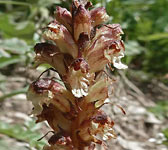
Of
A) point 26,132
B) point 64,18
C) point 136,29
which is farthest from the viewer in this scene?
point 136,29

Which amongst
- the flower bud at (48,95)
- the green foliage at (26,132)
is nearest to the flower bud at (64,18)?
the flower bud at (48,95)

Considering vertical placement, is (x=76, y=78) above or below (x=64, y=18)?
below

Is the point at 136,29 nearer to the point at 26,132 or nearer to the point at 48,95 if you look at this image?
the point at 26,132

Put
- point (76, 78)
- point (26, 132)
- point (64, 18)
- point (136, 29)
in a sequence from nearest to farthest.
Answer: point (76, 78) < point (64, 18) < point (26, 132) < point (136, 29)

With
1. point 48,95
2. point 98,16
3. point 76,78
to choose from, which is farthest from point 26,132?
point 98,16

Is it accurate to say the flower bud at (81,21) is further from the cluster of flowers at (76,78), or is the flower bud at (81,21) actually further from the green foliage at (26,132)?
the green foliage at (26,132)

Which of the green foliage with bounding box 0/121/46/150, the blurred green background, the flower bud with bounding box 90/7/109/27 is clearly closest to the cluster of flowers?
the flower bud with bounding box 90/7/109/27

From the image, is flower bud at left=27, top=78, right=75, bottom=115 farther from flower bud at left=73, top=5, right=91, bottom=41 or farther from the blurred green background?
the blurred green background

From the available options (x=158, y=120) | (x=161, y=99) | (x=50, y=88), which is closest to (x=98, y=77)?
(x=50, y=88)
